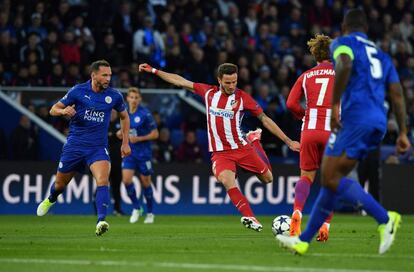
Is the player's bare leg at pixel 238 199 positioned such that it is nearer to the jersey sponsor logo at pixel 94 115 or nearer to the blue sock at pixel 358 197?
the jersey sponsor logo at pixel 94 115

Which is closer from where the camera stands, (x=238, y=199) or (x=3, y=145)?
(x=238, y=199)

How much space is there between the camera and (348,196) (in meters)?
9.76

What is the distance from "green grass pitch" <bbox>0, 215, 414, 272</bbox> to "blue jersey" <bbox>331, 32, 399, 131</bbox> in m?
1.31

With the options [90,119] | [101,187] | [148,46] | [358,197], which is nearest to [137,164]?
[148,46]

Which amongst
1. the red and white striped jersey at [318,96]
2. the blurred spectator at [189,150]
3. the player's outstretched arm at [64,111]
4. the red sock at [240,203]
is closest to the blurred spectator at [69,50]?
the blurred spectator at [189,150]

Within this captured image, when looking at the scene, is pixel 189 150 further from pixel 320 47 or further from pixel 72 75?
pixel 320 47

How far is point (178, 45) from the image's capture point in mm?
23859

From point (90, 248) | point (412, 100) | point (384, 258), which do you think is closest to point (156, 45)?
point (412, 100)

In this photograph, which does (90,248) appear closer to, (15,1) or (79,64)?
(79,64)

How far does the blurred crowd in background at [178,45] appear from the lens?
22.3 metres

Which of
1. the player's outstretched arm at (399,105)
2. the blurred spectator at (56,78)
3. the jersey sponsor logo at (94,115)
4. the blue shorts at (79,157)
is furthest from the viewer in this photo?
the blurred spectator at (56,78)

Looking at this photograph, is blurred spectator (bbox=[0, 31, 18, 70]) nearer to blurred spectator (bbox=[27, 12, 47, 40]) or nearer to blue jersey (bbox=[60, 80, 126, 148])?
blurred spectator (bbox=[27, 12, 47, 40])

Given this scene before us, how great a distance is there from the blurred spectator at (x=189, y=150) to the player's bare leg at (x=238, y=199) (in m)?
8.42

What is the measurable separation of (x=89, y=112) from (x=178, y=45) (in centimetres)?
997
